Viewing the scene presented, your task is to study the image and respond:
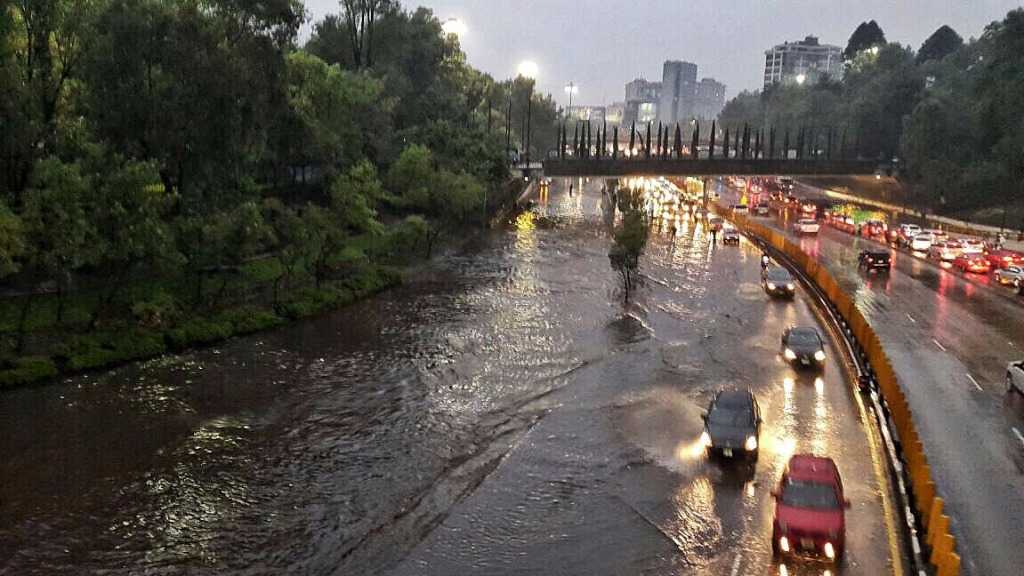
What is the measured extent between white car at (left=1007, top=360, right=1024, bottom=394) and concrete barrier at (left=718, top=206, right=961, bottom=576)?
3.46 meters

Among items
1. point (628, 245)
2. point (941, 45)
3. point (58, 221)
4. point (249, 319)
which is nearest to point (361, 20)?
point (628, 245)

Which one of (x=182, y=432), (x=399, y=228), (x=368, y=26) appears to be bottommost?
(x=182, y=432)

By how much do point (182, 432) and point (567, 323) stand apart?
65.2 feet

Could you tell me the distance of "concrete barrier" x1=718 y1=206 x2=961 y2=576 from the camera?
49.9ft

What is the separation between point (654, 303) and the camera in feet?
149

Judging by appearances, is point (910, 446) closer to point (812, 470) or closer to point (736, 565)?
point (812, 470)

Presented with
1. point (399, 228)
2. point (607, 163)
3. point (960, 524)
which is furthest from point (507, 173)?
point (960, 524)

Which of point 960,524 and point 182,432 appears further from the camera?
point 182,432

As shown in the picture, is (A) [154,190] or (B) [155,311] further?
(B) [155,311]

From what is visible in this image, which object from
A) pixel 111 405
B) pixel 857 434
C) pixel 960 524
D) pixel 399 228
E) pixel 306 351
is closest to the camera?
pixel 960 524

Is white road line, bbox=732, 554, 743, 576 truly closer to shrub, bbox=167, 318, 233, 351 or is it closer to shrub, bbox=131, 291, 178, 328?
shrub, bbox=167, 318, 233, 351

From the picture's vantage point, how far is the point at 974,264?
179 ft

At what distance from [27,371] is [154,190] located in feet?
26.4

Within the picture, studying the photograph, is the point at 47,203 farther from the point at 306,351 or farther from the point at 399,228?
the point at 399,228
